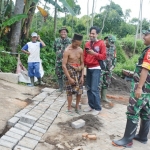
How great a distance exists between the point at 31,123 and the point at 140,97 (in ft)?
5.67

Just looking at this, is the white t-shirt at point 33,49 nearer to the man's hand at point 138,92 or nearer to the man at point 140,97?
the man at point 140,97

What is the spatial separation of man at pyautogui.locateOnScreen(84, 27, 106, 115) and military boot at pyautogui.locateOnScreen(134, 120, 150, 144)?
3.92ft

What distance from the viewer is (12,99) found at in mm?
5094

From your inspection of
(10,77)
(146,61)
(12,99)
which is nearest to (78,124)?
(146,61)

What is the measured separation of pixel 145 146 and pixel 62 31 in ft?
11.2

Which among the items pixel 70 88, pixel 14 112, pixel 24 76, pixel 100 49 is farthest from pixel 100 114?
pixel 24 76

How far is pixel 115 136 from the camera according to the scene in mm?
3920

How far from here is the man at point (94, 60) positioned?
4589mm

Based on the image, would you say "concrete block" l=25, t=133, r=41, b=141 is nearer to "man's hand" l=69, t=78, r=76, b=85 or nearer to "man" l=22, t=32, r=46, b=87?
"man's hand" l=69, t=78, r=76, b=85

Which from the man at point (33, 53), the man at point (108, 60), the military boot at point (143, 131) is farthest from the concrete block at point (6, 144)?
the man at point (33, 53)

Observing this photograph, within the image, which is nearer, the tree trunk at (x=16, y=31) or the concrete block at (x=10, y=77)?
the concrete block at (x=10, y=77)

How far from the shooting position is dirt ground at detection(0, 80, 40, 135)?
408cm

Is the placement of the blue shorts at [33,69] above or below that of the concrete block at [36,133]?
above

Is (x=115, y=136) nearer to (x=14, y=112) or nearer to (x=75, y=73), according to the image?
→ (x=75, y=73)
